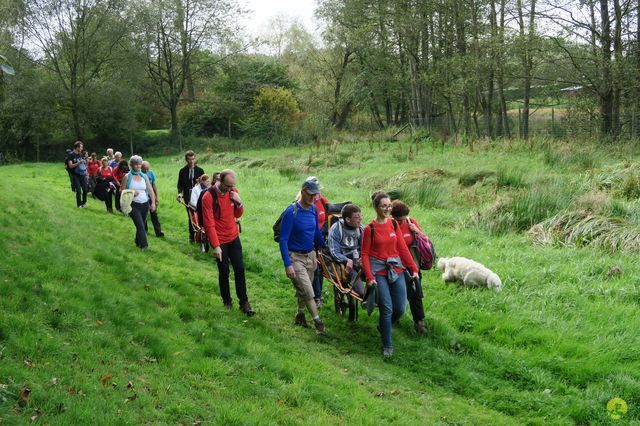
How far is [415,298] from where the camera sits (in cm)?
732

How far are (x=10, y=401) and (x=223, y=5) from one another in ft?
133

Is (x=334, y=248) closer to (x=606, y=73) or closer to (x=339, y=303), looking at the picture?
(x=339, y=303)

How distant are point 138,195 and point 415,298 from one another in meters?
5.67

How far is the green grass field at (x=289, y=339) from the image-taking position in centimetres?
500

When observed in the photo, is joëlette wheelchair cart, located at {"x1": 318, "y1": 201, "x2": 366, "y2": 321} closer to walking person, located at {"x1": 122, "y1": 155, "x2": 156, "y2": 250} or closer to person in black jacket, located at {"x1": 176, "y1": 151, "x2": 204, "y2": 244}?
walking person, located at {"x1": 122, "y1": 155, "x2": 156, "y2": 250}

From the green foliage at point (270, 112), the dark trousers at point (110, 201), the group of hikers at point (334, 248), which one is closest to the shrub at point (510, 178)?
the group of hikers at point (334, 248)

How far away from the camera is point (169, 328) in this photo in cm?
665

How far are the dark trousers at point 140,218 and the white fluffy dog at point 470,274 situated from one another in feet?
18.0

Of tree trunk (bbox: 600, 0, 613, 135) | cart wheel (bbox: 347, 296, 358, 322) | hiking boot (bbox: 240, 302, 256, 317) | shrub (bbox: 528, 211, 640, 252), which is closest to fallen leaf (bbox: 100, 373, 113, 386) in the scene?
hiking boot (bbox: 240, 302, 256, 317)

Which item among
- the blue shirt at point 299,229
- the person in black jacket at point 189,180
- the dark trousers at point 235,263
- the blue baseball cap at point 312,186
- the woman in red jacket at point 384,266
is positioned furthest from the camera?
the person in black jacket at point 189,180

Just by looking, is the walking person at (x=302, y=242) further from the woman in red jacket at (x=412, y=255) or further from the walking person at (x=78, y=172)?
the walking person at (x=78, y=172)

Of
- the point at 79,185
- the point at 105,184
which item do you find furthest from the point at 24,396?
the point at 105,184

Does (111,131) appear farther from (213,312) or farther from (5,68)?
(5,68)

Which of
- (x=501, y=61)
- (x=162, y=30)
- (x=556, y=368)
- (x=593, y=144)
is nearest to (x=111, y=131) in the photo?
(x=162, y=30)
